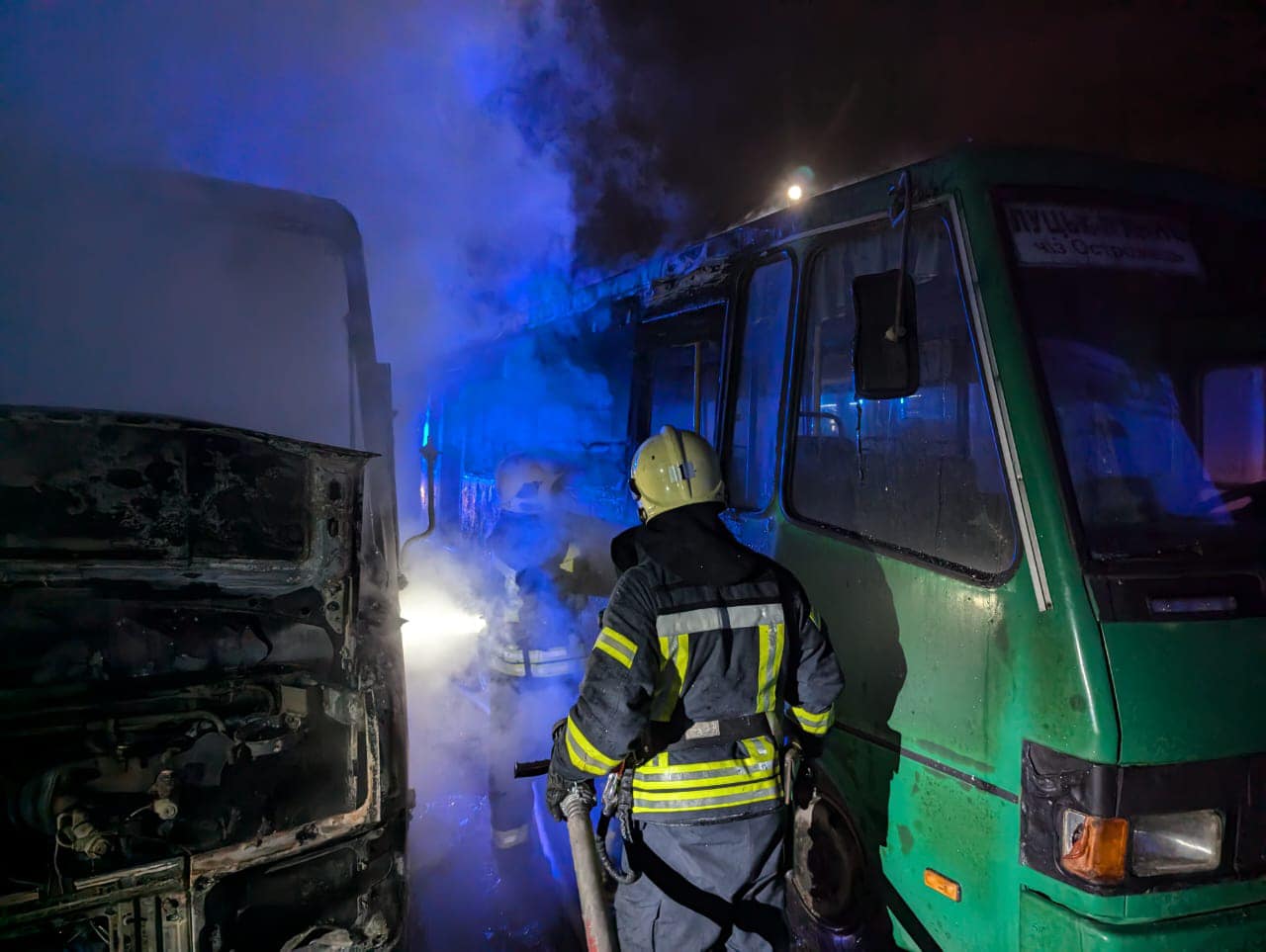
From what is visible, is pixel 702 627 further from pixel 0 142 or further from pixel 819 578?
pixel 0 142

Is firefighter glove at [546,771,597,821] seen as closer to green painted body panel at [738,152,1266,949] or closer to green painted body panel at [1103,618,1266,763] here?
green painted body panel at [738,152,1266,949]

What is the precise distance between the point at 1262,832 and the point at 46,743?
390 cm

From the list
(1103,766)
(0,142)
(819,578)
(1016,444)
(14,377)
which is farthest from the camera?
(0,142)

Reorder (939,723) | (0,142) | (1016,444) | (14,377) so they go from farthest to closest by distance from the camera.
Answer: (0,142) < (14,377) < (939,723) < (1016,444)

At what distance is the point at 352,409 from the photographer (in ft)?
15.2

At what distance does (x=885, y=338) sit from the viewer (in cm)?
251

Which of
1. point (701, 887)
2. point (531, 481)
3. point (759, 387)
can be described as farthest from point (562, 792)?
point (531, 481)

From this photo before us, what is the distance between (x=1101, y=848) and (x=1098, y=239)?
2.00 meters

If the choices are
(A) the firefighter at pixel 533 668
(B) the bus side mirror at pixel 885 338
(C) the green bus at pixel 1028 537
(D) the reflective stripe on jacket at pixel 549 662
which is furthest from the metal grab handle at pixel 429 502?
(B) the bus side mirror at pixel 885 338

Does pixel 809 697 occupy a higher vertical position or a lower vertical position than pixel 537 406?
lower

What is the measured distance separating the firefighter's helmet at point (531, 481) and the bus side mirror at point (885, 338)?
3.26m

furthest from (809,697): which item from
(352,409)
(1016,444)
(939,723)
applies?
A: (352,409)

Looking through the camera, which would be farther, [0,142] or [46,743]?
[0,142]

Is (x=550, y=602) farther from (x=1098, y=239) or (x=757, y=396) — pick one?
(x=1098, y=239)
